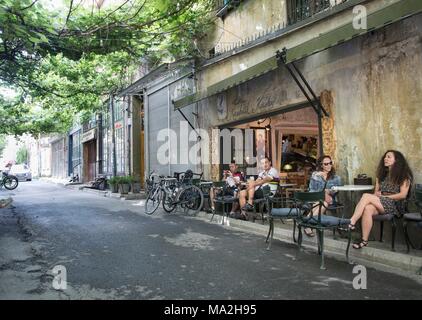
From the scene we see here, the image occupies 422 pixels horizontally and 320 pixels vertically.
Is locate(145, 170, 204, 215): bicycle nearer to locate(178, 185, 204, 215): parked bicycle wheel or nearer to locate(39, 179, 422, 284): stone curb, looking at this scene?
locate(178, 185, 204, 215): parked bicycle wheel

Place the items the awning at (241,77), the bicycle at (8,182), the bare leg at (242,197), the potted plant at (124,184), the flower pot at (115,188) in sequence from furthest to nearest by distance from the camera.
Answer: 1. the bicycle at (8,182)
2. the flower pot at (115,188)
3. the potted plant at (124,184)
4. the bare leg at (242,197)
5. the awning at (241,77)

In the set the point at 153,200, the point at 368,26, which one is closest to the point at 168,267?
the point at 368,26

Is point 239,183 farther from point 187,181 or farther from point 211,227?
point 187,181

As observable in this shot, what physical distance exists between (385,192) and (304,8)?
516 cm

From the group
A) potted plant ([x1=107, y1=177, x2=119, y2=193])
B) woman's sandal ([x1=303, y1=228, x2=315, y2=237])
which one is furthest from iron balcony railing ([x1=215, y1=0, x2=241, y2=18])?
potted plant ([x1=107, y1=177, x2=119, y2=193])

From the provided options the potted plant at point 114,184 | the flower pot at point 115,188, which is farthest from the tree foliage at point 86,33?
the flower pot at point 115,188

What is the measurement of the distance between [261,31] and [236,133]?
135 inches

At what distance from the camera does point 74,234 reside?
7828 mm

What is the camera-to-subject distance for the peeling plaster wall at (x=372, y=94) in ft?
20.5

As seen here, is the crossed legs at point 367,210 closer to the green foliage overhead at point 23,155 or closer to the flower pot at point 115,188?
the flower pot at point 115,188

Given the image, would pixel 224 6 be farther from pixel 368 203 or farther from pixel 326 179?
pixel 368 203

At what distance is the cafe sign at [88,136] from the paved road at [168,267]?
19085 millimetres

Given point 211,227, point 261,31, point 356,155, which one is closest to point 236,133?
point 261,31

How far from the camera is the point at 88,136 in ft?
94.0
